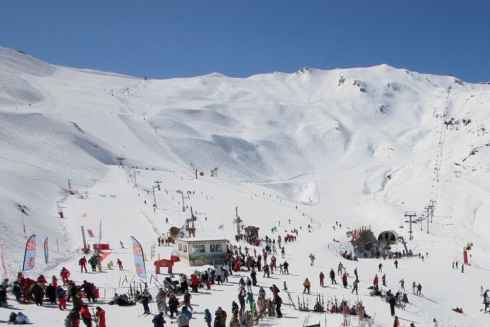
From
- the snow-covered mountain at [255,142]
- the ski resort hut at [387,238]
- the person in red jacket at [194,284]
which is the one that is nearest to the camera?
the person in red jacket at [194,284]

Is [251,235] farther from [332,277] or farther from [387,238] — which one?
[332,277]

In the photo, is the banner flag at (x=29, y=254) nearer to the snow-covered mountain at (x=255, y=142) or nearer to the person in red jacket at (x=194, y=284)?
the person in red jacket at (x=194, y=284)


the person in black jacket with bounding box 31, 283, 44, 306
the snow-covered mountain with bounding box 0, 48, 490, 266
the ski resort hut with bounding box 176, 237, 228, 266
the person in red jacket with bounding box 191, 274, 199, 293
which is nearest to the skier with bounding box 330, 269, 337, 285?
the ski resort hut with bounding box 176, 237, 228, 266

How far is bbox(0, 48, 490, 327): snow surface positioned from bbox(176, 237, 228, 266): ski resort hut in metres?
2.94

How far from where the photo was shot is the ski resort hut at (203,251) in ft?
92.3

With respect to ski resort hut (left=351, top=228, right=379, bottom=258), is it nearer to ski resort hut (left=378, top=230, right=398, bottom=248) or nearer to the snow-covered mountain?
ski resort hut (left=378, top=230, right=398, bottom=248)

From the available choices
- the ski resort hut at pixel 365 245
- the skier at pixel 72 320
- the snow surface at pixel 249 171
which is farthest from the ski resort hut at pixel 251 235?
the skier at pixel 72 320

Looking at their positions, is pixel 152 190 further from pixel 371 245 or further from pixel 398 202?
pixel 398 202

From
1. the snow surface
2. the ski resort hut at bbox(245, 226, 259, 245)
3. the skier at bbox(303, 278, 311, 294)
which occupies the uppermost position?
the snow surface

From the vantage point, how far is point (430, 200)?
244ft

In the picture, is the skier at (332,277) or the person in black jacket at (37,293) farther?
the skier at (332,277)

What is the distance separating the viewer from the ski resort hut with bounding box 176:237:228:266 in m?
28.1

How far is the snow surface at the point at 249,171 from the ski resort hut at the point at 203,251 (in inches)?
116

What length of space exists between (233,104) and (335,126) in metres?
33.8
